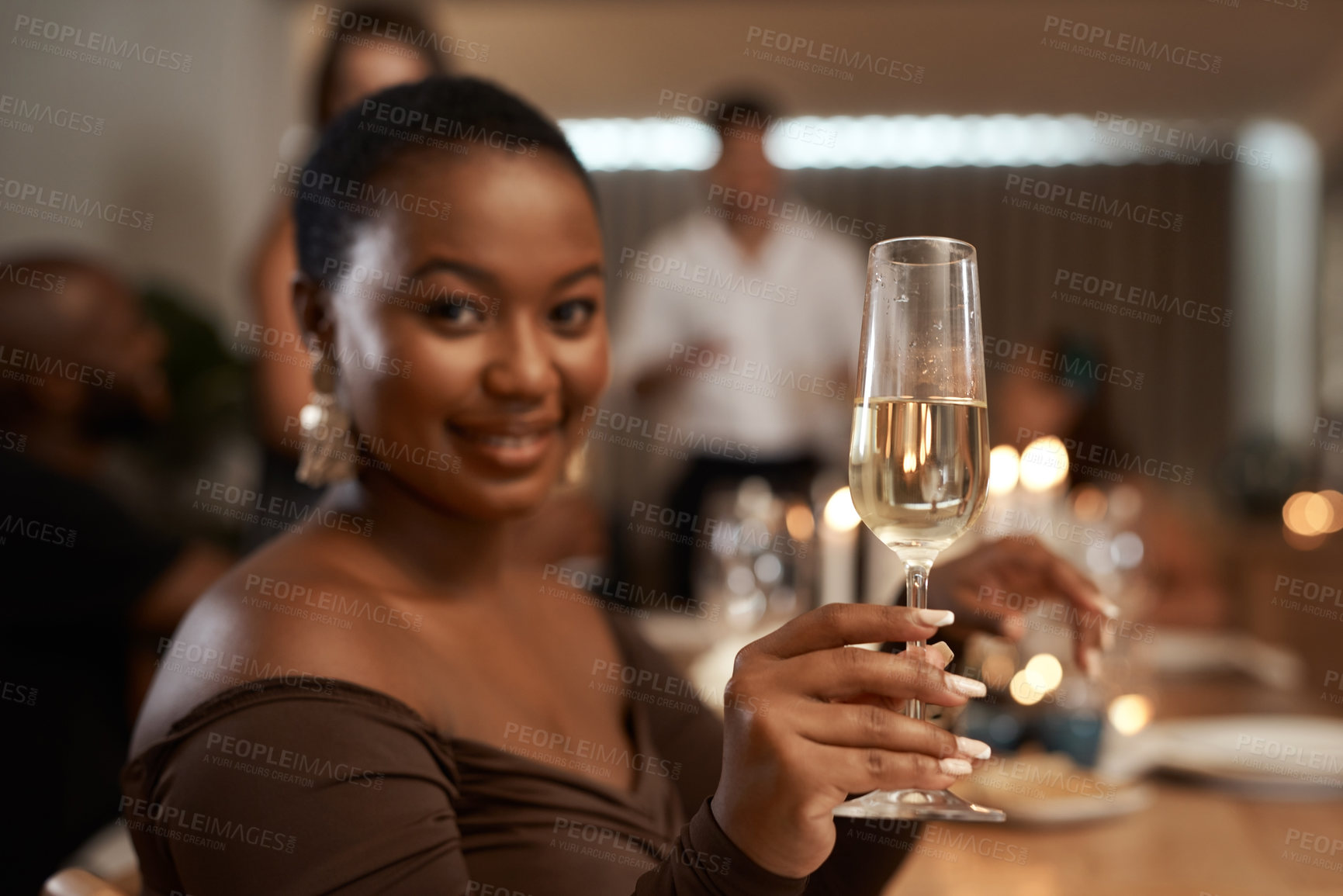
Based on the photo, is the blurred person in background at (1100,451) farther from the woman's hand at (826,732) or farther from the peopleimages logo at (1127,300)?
the peopleimages logo at (1127,300)

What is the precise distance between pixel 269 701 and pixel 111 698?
5.32 feet

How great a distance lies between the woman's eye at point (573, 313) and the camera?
2.91 ft

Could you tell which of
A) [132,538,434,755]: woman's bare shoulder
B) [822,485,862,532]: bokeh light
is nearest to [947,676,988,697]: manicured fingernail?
[132,538,434,755]: woman's bare shoulder

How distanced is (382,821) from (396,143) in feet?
1.61

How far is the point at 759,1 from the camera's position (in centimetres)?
564

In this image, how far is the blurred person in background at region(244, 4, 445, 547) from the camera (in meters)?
2.04

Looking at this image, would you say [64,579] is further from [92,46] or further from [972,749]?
[92,46]

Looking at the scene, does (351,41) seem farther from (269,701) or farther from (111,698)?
(269,701)

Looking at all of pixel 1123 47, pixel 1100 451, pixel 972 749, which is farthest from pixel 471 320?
pixel 1123 47

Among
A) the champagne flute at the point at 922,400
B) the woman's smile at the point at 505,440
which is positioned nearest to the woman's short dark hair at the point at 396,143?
the woman's smile at the point at 505,440

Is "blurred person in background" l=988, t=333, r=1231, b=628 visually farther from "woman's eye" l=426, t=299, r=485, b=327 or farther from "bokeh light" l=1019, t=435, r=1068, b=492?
"woman's eye" l=426, t=299, r=485, b=327

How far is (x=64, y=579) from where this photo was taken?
1.97 meters

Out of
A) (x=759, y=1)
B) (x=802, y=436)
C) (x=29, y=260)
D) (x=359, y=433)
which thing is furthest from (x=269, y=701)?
(x=759, y=1)

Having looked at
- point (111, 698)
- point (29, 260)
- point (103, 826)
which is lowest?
point (103, 826)
